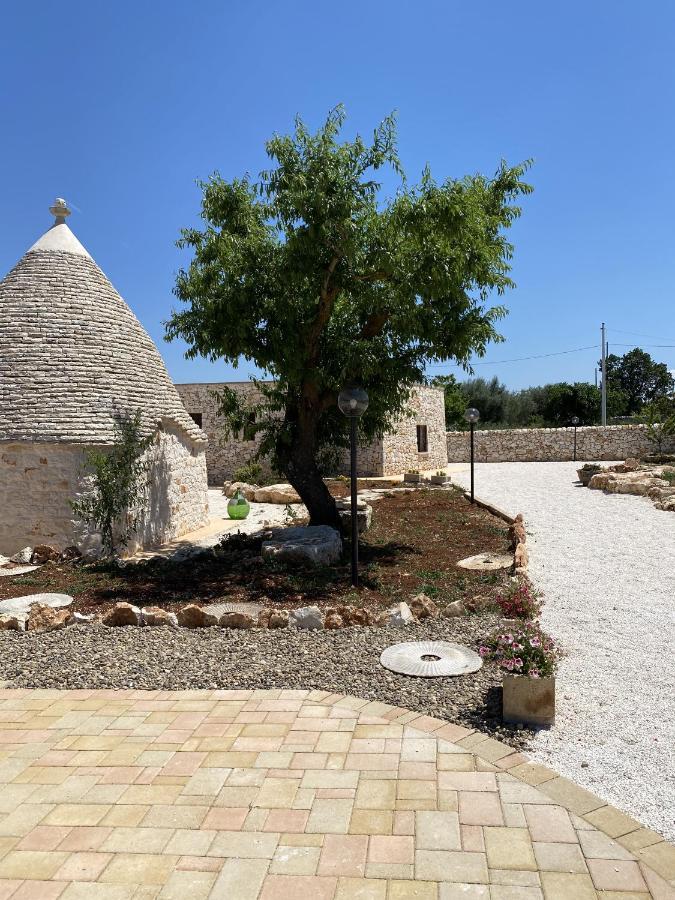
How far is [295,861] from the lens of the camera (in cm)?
290

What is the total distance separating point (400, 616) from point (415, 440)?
21935mm

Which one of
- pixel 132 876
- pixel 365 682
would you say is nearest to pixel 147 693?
pixel 365 682

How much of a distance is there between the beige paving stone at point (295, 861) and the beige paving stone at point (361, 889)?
0.53 ft

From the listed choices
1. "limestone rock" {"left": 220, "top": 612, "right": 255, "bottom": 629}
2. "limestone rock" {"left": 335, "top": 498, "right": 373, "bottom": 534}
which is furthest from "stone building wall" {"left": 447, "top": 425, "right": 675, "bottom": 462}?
"limestone rock" {"left": 220, "top": 612, "right": 255, "bottom": 629}

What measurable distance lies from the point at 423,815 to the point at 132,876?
1400 mm

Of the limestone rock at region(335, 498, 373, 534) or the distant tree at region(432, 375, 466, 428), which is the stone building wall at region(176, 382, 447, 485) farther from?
the distant tree at region(432, 375, 466, 428)

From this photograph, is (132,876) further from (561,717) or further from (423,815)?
(561,717)

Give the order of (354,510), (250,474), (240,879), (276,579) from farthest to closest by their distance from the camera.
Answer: (250,474)
(276,579)
(354,510)
(240,879)

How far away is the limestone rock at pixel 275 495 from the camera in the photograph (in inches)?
739

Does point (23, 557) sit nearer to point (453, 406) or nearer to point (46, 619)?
point (46, 619)

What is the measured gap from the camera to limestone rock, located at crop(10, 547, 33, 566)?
9.77 m

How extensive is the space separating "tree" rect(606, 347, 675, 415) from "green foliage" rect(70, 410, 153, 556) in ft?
177

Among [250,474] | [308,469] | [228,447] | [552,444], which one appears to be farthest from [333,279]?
[552,444]

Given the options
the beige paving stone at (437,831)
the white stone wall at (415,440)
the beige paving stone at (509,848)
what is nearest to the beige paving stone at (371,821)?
the beige paving stone at (437,831)
